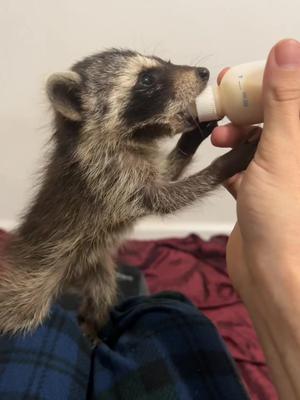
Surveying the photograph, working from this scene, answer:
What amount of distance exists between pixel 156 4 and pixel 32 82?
581 millimetres

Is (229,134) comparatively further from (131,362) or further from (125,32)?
(125,32)

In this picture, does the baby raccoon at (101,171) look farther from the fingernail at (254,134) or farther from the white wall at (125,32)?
the white wall at (125,32)

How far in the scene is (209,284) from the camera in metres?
2.04

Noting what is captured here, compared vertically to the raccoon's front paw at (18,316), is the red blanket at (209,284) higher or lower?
lower

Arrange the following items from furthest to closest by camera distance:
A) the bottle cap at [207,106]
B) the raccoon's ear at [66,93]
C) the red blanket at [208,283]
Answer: the red blanket at [208,283] → the raccoon's ear at [66,93] → the bottle cap at [207,106]

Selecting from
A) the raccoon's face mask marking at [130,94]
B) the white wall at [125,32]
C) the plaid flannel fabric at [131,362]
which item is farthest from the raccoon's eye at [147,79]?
the white wall at [125,32]

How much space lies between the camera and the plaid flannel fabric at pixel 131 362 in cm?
117

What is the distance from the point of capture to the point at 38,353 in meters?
1.26

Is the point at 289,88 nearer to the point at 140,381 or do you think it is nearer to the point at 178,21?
the point at 140,381

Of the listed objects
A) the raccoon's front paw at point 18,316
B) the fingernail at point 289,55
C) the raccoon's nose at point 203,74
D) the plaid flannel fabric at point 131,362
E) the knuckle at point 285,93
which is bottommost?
the plaid flannel fabric at point 131,362

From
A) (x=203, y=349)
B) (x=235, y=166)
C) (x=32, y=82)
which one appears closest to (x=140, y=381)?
(x=203, y=349)

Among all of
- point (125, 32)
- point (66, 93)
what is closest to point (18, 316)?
point (66, 93)

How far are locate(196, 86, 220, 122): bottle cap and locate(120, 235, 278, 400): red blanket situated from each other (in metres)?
0.86

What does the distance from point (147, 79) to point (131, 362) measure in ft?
2.30
